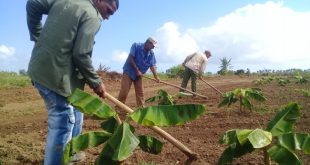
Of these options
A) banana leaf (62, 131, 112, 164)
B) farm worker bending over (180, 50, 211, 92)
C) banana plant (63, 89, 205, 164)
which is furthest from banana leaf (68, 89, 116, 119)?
farm worker bending over (180, 50, 211, 92)

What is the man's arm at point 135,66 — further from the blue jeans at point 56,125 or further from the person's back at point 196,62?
the blue jeans at point 56,125

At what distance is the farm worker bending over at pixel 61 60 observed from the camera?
13.8ft

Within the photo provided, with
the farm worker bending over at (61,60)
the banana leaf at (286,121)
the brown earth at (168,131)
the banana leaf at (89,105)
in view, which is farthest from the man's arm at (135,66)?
the banana leaf at (286,121)

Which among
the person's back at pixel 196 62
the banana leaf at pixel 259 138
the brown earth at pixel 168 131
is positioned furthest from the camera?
the person's back at pixel 196 62

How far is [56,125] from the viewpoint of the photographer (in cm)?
424

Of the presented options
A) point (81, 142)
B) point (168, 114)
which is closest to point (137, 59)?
point (81, 142)

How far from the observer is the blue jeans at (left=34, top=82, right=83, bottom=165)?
13.9 feet

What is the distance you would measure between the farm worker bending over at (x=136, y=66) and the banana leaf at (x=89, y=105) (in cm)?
555

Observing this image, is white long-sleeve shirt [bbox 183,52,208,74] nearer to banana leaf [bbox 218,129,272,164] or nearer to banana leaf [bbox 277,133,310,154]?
banana leaf [bbox 218,129,272,164]

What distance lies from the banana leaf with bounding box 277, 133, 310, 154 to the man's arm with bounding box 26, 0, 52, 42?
106 inches

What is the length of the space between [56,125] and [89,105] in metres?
0.52

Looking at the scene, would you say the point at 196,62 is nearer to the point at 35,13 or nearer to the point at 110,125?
the point at 35,13

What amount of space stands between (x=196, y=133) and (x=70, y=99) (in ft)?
11.8

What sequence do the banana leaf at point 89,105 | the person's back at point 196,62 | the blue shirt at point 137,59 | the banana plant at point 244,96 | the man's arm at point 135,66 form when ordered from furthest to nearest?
the person's back at point 196,62 < the blue shirt at point 137,59 < the man's arm at point 135,66 < the banana plant at point 244,96 < the banana leaf at point 89,105
